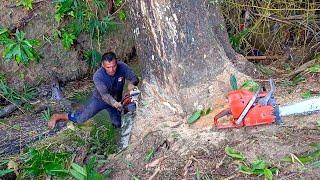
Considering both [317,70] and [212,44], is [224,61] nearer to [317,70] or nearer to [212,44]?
[212,44]

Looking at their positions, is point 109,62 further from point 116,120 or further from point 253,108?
point 253,108

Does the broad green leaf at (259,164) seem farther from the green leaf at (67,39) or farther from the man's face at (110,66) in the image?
the green leaf at (67,39)

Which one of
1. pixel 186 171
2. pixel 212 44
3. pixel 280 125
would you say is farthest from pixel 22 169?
pixel 280 125

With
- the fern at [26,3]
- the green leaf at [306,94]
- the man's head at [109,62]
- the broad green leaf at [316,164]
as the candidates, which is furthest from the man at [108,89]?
the broad green leaf at [316,164]

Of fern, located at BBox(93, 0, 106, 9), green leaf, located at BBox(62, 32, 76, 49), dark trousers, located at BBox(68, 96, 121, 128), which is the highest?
fern, located at BBox(93, 0, 106, 9)

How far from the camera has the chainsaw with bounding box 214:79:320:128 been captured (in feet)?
9.80

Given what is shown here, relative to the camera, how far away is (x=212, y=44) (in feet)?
11.7

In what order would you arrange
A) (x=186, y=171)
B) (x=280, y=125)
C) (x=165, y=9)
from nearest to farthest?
(x=186, y=171)
(x=280, y=125)
(x=165, y=9)

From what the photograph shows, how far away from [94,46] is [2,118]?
149cm

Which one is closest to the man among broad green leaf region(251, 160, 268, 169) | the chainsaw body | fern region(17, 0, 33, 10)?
fern region(17, 0, 33, 10)

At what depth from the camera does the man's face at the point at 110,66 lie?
4.62m

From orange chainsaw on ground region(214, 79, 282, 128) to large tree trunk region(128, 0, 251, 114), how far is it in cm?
44

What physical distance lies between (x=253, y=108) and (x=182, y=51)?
30.2 inches

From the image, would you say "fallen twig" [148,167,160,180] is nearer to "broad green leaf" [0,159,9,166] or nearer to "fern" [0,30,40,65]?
"broad green leaf" [0,159,9,166]
